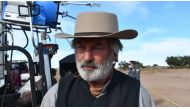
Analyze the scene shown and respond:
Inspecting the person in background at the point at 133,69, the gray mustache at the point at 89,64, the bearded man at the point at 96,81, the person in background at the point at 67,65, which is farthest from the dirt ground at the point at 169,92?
the gray mustache at the point at 89,64

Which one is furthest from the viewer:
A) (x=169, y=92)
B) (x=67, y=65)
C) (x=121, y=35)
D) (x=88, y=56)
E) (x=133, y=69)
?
(x=169, y=92)

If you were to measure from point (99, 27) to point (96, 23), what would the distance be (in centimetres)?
3

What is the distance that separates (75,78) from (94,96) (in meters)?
0.18

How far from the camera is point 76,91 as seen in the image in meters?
3.03

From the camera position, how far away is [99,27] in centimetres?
316

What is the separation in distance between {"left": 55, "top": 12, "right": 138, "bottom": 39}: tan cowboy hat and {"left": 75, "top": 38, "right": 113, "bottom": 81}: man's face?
0.06 metres

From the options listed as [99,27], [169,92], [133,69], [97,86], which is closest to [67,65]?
[99,27]

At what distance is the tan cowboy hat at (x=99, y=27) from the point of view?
3082 millimetres

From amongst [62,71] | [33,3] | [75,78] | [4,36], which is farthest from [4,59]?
[75,78]

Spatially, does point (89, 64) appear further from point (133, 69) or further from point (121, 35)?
point (133, 69)

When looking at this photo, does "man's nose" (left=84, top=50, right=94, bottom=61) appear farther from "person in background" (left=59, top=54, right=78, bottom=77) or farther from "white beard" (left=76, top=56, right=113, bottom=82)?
"person in background" (left=59, top=54, right=78, bottom=77)

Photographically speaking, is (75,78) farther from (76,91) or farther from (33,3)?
(33,3)

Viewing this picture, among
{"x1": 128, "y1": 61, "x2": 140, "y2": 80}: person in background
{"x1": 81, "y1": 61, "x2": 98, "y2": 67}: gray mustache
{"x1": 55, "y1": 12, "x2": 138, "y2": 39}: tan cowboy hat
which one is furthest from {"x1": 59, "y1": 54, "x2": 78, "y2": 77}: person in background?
{"x1": 128, "y1": 61, "x2": 140, "y2": 80}: person in background

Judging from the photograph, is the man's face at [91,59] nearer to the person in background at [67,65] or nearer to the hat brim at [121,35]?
the hat brim at [121,35]
